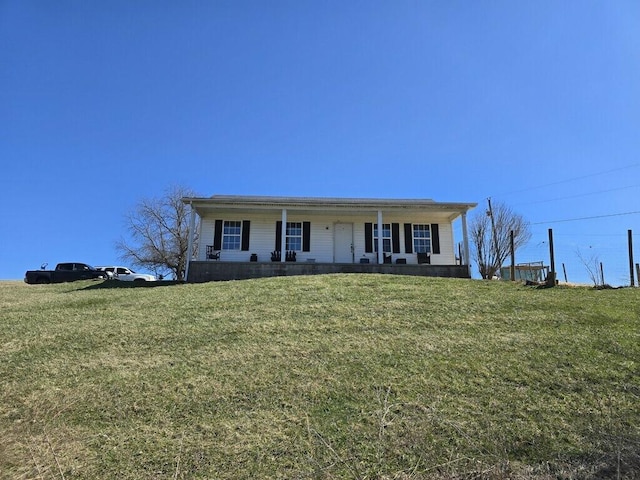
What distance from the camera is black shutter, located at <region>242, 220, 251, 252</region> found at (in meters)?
18.4

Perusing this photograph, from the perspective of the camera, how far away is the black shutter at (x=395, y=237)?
1871 centimetres

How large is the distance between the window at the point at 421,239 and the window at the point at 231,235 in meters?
7.94

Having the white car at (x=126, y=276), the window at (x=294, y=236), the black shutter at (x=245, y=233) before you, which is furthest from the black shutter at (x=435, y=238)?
the white car at (x=126, y=276)

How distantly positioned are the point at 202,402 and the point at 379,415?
2.14 meters

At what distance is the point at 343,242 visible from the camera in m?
18.7

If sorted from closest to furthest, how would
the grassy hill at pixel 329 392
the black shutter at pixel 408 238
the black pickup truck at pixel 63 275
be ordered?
the grassy hill at pixel 329 392 < the black shutter at pixel 408 238 < the black pickup truck at pixel 63 275

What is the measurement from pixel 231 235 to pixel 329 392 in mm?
14156

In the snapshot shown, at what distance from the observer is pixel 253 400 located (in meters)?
5.08

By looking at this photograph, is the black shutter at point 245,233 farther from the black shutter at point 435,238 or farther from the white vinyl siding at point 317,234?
the black shutter at point 435,238

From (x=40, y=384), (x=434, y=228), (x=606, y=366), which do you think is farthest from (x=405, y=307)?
(x=434, y=228)

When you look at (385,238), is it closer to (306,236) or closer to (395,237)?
(395,237)

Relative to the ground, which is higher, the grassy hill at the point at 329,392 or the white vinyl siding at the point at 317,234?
the white vinyl siding at the point at 317,234

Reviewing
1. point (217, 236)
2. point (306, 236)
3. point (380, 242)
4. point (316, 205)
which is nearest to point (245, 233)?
point (217, 236)

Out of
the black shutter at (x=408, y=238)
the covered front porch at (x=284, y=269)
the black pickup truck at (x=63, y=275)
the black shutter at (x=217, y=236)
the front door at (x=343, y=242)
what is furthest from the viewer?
the black pickup truck at (x=63, y=275)
